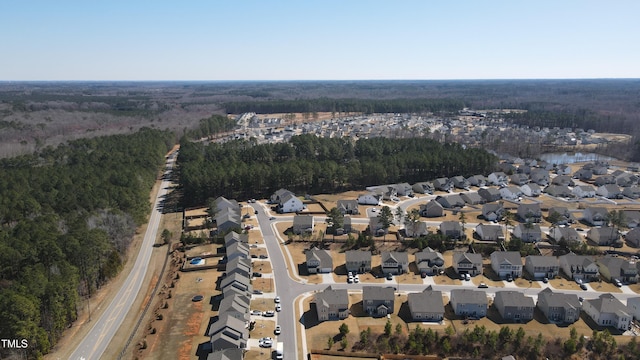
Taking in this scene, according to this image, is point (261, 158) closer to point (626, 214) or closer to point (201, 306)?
point (201, 306)

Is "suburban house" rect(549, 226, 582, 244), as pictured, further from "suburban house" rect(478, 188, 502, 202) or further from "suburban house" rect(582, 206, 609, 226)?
"suburban house" rect(478, 188, 502, 202)

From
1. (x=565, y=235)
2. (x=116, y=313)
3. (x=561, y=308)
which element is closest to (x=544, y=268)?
(x=561, y=308)

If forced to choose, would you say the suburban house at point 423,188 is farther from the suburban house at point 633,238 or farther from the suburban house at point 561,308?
the suburban house at point 561,308

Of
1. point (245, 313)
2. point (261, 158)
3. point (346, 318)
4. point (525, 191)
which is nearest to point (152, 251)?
point (245, 313)

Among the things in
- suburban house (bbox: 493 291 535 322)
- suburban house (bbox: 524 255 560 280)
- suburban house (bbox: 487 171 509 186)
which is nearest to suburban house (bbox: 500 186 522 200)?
suburban house (bbox: 487 171 509 186)

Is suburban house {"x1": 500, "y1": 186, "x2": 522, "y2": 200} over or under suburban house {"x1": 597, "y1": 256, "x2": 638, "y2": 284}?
over

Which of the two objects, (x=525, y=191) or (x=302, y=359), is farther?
(x=525, y=191)
